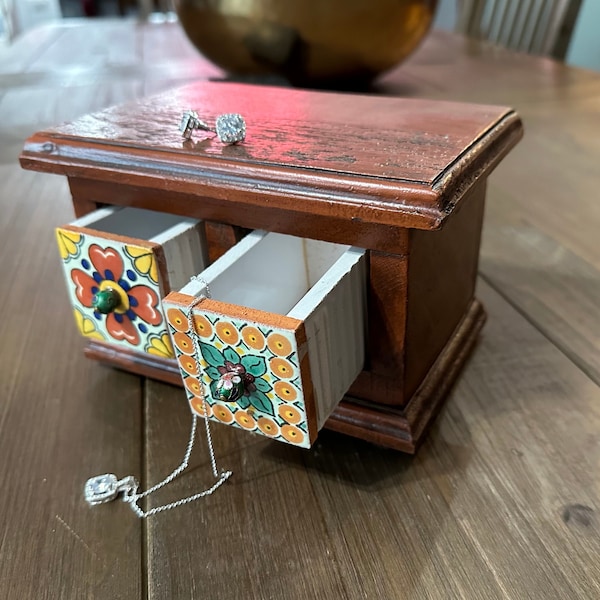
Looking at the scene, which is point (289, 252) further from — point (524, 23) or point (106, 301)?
point (524, 23)

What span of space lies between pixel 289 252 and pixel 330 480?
18cm

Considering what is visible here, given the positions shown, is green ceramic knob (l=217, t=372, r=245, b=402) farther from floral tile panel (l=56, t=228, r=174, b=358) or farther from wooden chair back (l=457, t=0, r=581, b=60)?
wooden chair back (l=457, t=0, r=581, b=60)

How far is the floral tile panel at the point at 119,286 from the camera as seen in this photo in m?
0.46

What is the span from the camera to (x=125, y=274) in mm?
471

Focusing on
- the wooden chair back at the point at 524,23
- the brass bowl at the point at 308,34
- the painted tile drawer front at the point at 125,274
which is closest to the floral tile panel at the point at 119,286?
the painted tile drawer front at the point at 125,274

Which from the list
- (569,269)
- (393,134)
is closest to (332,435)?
(393,134)

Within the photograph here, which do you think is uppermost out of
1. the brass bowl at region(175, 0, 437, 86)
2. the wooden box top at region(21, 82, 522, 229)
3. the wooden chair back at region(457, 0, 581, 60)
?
the wooden box top at region(21, 82, 522, 229)

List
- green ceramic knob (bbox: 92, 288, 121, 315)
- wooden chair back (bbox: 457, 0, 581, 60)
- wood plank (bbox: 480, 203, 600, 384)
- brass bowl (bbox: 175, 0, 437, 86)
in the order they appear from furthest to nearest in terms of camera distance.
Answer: wooden chair back (bbox: 457, 0, 581, 60)
brass bowl (bbox: 175, 0, 437, 86)
wood plank (bbox: 480, 203, 600, 384)
green ceramic knob (bbox: 92, 288, 121, 315)

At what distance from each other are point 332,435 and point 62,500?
20cm

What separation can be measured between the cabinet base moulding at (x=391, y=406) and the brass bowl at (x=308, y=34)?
65 cm

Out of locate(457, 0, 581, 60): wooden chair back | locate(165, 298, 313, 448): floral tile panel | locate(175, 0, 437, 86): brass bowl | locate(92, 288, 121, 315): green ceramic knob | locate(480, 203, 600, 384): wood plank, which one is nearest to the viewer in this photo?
locate(165, 298, 313, 448): floral tile panel

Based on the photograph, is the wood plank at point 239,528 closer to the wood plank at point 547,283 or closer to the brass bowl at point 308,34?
the wood plank at point 547,283

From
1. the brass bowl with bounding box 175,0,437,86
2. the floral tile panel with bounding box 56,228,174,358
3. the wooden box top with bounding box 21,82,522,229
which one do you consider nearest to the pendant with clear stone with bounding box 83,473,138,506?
the floral tile panel with bounding box 56,228,174,358

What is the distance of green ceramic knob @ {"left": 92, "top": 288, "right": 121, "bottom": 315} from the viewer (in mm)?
475
